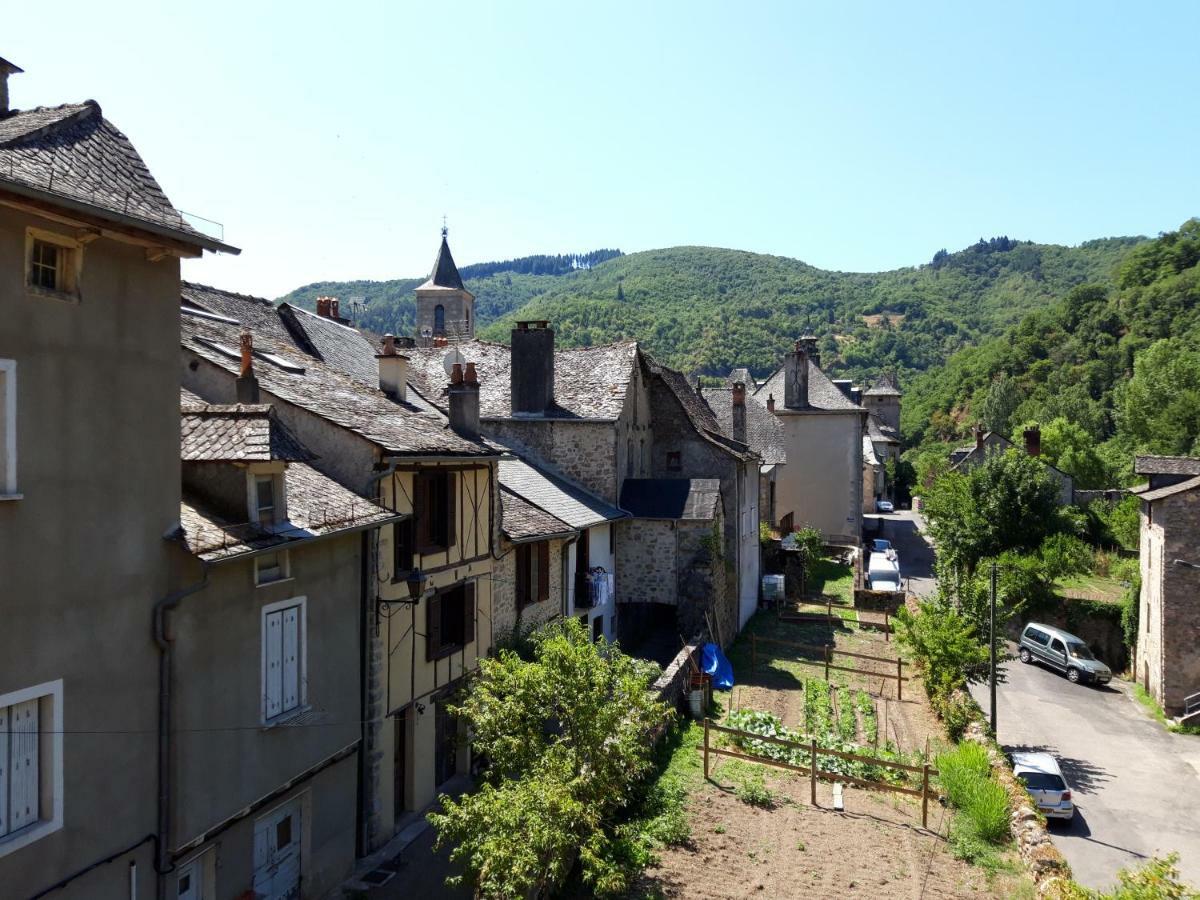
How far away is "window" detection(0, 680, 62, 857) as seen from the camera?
24.8 feet

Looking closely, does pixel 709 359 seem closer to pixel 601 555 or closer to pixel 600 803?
pixel 601 555

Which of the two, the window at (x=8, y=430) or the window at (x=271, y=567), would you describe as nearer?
the window at (x=8, y=430)

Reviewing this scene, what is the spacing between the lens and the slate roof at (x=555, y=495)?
2127 cm

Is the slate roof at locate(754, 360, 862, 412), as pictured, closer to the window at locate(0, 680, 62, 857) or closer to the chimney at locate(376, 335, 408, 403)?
the chimney at locate(376, 335, 408, 403)

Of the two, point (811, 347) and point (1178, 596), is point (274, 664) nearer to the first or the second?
point (1178, 596)

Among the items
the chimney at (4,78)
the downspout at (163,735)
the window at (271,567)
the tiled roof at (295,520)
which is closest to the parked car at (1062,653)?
the tiled roof at (295,520)

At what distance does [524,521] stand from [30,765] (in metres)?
11.8

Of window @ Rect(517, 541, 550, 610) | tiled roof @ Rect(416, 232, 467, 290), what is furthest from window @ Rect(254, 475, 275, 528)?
tiled roof @ Rect(416, 232, 467, 290)

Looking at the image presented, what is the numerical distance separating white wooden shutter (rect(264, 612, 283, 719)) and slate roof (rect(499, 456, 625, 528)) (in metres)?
9.66

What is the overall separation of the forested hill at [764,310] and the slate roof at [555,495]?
87.5 meters

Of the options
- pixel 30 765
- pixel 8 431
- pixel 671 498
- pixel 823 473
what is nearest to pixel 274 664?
pixel 30 765

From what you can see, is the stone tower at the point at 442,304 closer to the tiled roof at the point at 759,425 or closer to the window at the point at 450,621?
the tiled roof at the point at 759,425

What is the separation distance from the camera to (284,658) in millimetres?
11398

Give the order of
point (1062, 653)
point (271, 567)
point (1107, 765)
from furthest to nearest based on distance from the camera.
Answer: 1. point (1062, 653)
2. point (1107, 765)
3. point (271, 567)
